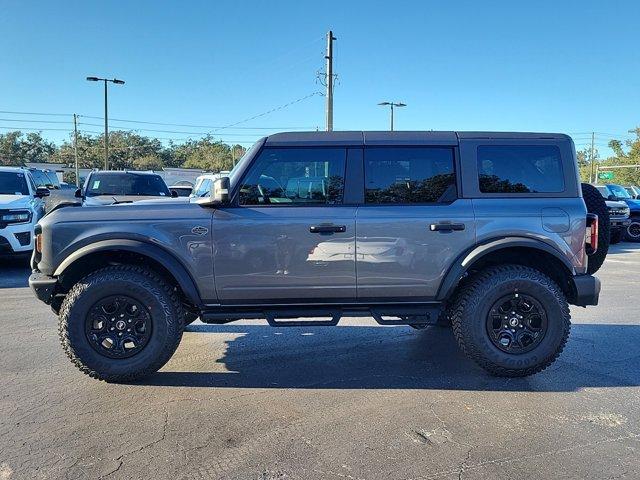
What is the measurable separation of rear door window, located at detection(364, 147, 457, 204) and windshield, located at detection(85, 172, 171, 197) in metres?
7.94

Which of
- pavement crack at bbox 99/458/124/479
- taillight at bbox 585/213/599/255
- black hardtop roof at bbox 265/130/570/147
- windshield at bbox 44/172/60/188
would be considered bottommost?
pavement crack at bbox 99/458/124/479

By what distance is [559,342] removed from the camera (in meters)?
4.14

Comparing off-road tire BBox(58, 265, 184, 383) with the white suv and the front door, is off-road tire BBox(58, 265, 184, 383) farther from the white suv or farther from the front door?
the white suv

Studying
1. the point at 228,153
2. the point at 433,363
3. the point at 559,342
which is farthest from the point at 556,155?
the point at 228,153

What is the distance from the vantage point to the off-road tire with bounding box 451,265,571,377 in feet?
13.5

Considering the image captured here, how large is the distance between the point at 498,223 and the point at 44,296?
3.78 meters

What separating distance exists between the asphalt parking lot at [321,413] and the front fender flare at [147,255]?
0.82 m

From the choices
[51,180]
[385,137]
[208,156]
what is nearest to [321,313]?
[385,137]

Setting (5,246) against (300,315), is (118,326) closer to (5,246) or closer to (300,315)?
(300,315)

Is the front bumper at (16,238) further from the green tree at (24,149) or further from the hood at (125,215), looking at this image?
the green tree at (24,149)

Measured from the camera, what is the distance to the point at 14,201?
30.3 ft

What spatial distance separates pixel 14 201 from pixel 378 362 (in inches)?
316

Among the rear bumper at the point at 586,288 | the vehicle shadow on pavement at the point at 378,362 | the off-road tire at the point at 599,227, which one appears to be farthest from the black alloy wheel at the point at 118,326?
the off-road tire at the point at 599,227

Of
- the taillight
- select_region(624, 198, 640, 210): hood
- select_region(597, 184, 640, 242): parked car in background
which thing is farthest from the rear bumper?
select_region(624, 198, 640, 210): hood
